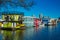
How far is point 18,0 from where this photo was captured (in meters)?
2.25

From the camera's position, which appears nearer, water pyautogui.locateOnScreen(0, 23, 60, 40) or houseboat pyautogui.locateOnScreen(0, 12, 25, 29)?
water pyautogui.locateOnScreen(0, 23, 60, 40)

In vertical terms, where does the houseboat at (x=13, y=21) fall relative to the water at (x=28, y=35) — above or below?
above

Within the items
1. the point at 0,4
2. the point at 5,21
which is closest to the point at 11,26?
the point at 5,21

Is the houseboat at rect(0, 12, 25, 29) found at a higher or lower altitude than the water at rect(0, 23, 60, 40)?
higher

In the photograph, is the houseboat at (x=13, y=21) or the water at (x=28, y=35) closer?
the water at (x=28, y=35)

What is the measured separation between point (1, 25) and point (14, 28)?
1170 mm

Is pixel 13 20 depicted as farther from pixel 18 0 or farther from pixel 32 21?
pixel 18 0

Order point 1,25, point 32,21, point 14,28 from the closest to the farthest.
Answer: point 1,25 → point 14,28 → point 32,21

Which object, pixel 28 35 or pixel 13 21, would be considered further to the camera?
pixel 13 21

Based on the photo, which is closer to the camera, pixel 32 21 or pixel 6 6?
pixel 6 6

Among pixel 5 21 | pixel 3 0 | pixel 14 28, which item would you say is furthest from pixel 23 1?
pixel 14 28

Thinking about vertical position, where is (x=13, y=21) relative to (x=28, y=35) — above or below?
above

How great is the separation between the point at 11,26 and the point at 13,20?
0.87m

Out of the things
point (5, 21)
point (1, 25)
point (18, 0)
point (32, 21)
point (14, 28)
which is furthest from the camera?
point (32, 21)
